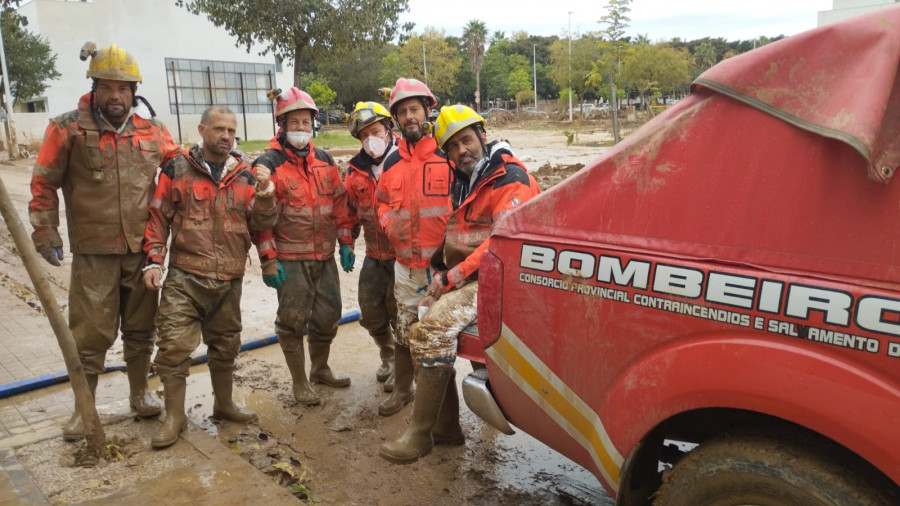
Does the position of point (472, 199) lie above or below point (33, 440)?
above

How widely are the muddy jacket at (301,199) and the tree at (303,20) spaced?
14.3 meters

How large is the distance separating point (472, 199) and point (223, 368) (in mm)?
2043

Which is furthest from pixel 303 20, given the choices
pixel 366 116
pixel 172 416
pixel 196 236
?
pixel 172 416

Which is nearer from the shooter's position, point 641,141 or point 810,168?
point 810,168

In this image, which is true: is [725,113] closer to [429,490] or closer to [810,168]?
[810,168]

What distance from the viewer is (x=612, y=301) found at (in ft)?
7.86

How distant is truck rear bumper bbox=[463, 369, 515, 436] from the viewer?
306 cm

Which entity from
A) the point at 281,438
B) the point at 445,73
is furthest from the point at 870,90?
the point at 445,73

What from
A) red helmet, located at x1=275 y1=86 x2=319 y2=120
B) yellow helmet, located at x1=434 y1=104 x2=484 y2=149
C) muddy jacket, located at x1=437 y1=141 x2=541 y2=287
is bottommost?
muddy jacket, located at x1=437 y1=141 x2=541 y2=287

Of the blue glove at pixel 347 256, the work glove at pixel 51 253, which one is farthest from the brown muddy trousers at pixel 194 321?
the blue glove at pixel 347 256

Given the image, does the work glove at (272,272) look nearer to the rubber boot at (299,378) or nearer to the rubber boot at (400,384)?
the rubber boot at (299,378)

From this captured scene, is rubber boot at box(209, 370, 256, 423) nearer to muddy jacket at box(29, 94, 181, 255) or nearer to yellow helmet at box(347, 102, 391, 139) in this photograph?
muddy jacket at box(29, 94, 181, 255)

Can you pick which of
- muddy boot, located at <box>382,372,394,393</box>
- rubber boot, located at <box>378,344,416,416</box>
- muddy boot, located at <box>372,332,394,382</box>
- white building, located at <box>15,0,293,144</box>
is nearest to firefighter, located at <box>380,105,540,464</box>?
rubber boot, located at <box>378,344,416,416</box>

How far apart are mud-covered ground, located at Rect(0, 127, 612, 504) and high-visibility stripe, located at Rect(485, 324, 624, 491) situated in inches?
44.3
